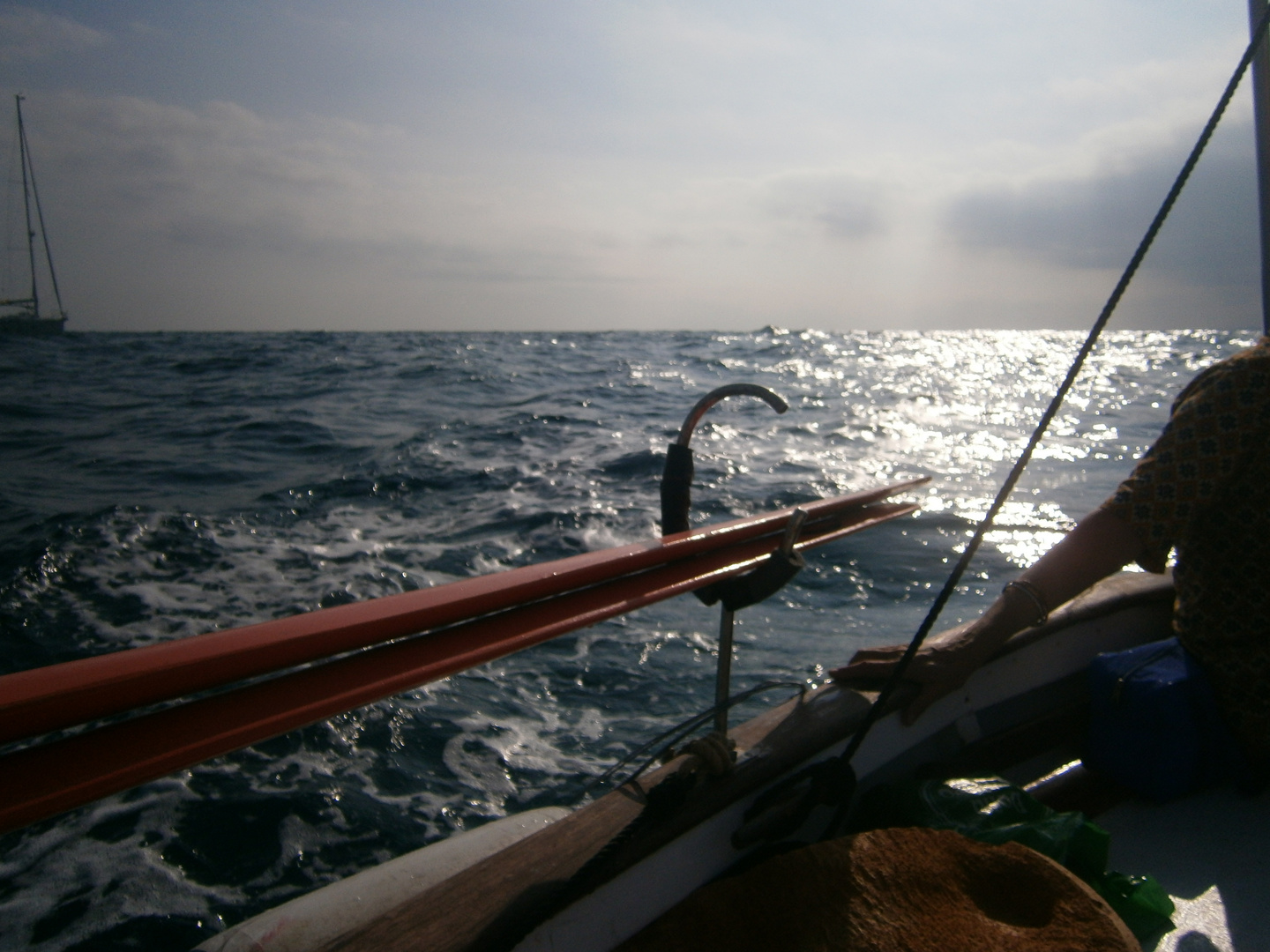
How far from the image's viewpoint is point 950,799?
1.51 meters

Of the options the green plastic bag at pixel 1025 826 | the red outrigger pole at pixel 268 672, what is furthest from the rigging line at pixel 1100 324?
the red outrigger pole at pixel 268 672

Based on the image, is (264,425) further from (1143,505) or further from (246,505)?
(1143,505)

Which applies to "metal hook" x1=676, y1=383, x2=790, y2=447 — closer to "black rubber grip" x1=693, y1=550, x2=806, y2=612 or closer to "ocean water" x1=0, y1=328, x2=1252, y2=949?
"black rubber grip" x1=693, y1=550, x2=806, y2=612

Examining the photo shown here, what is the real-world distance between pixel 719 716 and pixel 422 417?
440 inches

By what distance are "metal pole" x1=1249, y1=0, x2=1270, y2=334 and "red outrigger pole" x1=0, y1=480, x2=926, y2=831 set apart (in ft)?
5.14

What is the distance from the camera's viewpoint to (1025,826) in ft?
4.69

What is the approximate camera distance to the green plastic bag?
1409mm

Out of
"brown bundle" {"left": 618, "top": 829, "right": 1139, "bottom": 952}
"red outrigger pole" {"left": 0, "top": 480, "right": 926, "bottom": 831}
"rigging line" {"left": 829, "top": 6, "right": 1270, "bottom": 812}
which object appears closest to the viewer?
"red outrigger pole" {"left": 0, "top": 480, "right": 926, "bottom": 831}

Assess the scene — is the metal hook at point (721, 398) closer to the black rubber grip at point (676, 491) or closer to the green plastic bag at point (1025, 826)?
the black rubber grip at point (676, 491)

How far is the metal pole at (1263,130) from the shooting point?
1639 millimetres

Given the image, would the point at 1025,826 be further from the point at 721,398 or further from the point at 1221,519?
the point at 721,398

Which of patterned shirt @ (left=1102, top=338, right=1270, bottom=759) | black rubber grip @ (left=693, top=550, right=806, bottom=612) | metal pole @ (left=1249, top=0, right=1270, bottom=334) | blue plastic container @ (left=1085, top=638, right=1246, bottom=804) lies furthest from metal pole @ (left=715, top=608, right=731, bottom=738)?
metal pole @ (left=1249, top=0, right=1270, bottom=334)

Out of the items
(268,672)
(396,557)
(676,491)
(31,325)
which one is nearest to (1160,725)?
(676,491)

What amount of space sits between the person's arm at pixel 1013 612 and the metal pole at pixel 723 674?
0.27 meters
